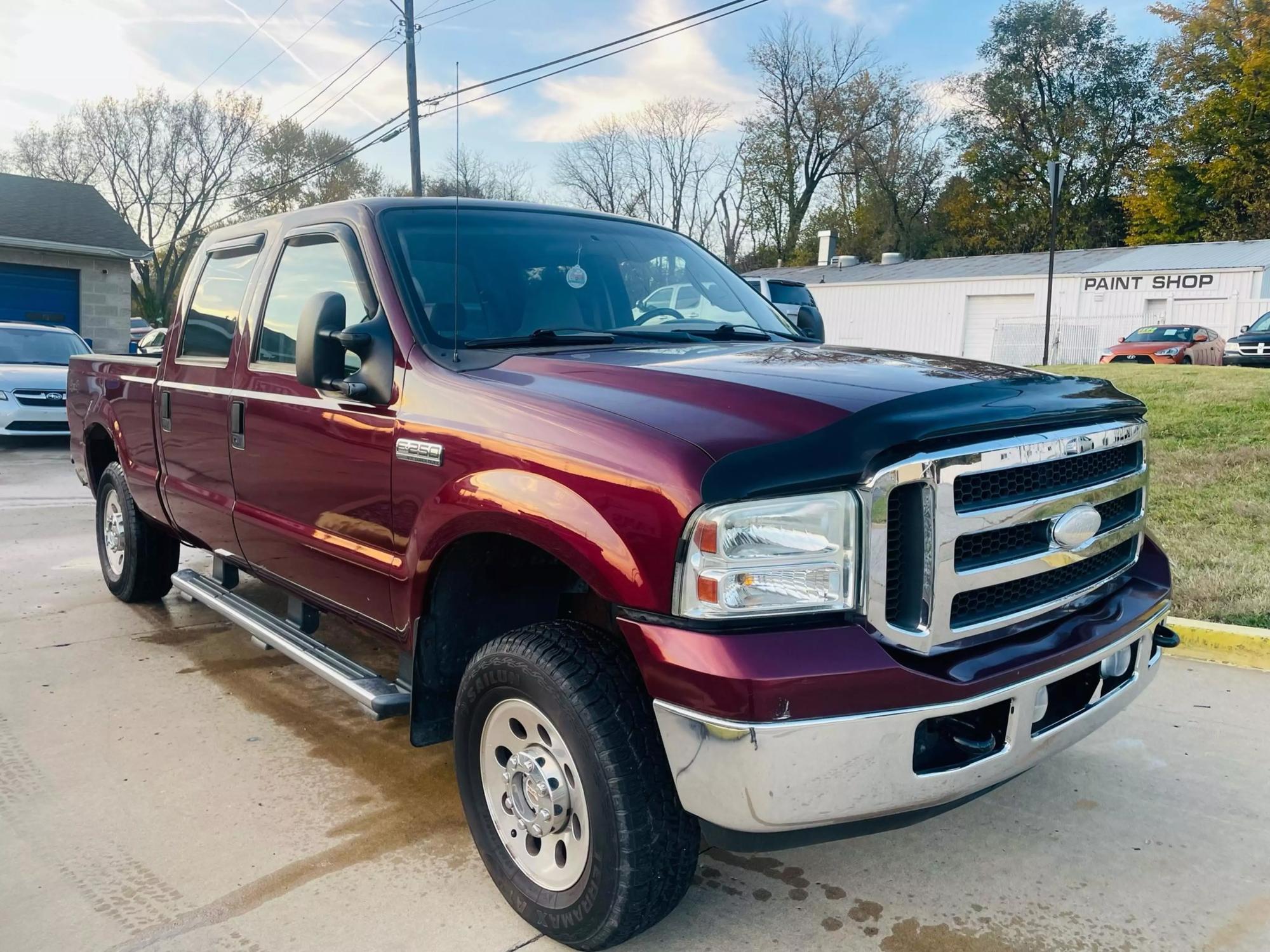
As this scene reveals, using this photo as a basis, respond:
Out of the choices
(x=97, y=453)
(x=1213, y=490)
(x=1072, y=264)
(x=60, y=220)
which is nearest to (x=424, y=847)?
(x=97, y=453)

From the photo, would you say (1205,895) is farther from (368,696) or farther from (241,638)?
(241,638)

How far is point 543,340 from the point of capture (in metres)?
3.20

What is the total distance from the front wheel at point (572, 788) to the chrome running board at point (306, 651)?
1.16 feet

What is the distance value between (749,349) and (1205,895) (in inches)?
80.0

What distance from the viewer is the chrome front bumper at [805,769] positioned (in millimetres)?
2035

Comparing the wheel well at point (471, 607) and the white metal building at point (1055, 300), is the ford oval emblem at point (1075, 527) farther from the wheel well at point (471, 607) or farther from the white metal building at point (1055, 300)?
the white metal building at point (1055, 300)

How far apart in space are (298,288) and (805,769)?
2.68m

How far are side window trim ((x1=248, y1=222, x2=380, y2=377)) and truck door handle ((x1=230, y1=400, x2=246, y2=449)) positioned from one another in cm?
15

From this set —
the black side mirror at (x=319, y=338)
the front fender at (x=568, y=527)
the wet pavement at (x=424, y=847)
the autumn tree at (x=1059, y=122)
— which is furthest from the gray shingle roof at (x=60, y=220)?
the autumn tree at (x=1059, y=122)

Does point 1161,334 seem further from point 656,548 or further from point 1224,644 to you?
point 656,548

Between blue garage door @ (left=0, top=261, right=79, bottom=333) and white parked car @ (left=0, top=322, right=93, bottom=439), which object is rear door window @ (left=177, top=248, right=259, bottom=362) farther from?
blue garage door @ (left=0, top=261, right=79, bottom=333)

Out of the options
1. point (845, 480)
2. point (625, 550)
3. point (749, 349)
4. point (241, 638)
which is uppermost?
point (749, 349)

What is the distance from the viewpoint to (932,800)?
219 cm

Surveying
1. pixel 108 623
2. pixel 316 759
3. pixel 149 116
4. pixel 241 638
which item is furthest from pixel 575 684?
pixel 149 116
